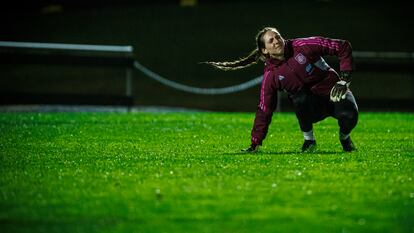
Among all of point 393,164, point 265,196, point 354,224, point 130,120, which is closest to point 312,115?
point 393,164

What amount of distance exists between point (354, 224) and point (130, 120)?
1100 centimetres

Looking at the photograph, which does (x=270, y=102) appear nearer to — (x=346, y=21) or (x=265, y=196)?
(x=265, y=196)

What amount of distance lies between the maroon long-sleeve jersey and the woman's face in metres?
0.10

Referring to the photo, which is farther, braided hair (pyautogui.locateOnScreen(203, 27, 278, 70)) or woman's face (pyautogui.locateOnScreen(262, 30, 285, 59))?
braided hair (pyautogui.locateOnScreen(203, 27, 278, 70))

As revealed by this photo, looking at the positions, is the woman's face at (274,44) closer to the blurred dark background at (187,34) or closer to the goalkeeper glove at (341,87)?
the goalkeeper glove at (341,87)

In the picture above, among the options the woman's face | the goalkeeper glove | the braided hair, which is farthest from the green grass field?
the woman's face

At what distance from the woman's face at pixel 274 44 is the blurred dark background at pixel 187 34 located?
13153 millimetres

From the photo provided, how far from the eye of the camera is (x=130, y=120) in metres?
17.1

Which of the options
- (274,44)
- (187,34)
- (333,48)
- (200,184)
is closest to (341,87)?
(333,48)

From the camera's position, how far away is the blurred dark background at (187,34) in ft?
89.2

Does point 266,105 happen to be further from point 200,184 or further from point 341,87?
point 200,184

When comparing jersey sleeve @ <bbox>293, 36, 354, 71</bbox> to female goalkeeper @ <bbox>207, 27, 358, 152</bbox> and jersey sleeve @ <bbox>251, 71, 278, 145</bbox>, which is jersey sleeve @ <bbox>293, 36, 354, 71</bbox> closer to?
female goalkeeper @ <bbox>207, 27, 358, 152</bbox>

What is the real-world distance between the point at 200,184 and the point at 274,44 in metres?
2.71

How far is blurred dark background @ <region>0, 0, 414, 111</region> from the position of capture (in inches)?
1071
